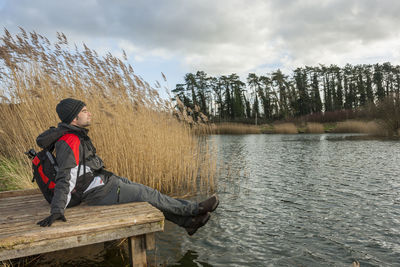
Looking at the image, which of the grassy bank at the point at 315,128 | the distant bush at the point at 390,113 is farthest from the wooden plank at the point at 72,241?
the distant bush at the point at 390,113

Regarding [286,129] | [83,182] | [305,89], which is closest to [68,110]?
[83,182]

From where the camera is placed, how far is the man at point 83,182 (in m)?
2.59

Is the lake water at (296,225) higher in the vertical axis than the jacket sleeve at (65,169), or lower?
lower

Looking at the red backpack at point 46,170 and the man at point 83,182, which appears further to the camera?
the red backpack at point 46,170

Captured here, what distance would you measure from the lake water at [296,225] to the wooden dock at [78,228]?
817 mm

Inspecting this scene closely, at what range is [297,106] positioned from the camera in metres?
46.4

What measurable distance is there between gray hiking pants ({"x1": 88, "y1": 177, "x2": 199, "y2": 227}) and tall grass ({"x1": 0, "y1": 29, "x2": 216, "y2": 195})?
1437mm

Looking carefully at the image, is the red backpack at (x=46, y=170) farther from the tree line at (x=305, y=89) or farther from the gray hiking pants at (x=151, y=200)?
the tree line at (x=305, y=89)

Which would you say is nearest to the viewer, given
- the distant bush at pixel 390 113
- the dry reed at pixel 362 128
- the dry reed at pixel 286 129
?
the distant bush at pixel 390 113

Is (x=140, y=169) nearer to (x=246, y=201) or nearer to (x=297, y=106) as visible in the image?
(x=246, y=201)

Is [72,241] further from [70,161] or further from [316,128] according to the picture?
[316,128]

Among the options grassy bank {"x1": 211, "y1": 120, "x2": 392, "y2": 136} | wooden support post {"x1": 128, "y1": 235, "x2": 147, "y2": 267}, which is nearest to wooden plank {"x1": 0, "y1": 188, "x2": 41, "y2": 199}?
wooden support post {"x1": 128, "y1": 235, "x2": 147, "y2": 267}

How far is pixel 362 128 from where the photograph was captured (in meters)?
23.5

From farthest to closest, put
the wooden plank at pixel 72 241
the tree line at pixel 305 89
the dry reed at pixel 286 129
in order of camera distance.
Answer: the tree line at pixel 305 89 → the dry reed at pixel 286 129 → the wooden plank at pixel 72 241
